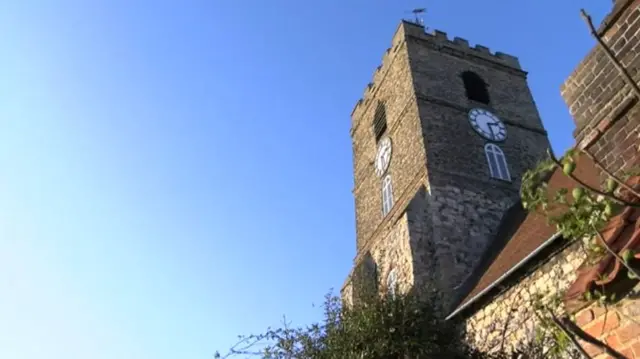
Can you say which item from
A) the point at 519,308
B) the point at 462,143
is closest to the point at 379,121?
the point at 462,143

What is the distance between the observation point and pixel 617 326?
2680 mm

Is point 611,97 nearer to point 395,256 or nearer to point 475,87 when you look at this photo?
point 395,256

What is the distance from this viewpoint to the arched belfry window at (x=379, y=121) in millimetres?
19381

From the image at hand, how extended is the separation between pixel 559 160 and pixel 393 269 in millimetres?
11767

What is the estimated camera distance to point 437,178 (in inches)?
570

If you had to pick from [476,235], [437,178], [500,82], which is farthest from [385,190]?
[500,82]

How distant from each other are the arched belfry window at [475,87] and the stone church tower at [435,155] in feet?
0.14

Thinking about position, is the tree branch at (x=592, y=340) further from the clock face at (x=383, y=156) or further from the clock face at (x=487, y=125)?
the clock face at (x=383, y=156)

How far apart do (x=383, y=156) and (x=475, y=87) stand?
4.38 meters

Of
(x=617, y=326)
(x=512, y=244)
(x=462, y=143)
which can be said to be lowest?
(x=617, y=326)

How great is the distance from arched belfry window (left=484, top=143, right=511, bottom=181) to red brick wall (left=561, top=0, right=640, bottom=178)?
11.3 metres

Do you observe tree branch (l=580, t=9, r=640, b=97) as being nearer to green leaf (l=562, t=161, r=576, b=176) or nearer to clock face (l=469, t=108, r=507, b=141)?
green leaf (l=562, t=161, r=576, b=176)

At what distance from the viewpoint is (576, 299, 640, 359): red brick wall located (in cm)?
259

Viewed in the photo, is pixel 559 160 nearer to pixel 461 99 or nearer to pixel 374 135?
pixel 461 99
